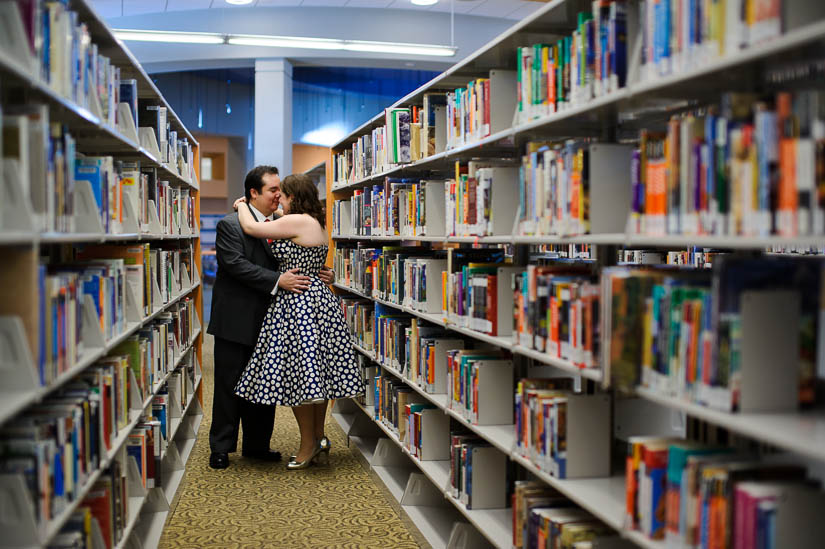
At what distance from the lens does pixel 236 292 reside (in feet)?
15.8

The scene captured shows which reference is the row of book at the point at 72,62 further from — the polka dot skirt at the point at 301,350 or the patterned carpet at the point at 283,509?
the patterned carpet at the point at 283,509

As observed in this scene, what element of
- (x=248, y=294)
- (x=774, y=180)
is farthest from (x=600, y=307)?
(x=248, y=294)

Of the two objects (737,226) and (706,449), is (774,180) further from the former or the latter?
(706,449)

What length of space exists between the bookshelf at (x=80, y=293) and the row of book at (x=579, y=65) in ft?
4.64

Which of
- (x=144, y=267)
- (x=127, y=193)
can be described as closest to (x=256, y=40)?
(x=144, y=267)

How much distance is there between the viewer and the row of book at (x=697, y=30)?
157 cm

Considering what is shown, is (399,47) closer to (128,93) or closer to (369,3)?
(369,3)

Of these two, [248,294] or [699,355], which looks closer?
[699,355]

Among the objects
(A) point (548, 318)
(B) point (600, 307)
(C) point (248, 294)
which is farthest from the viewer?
(C) point (248, 294)

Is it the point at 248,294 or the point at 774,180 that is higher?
the point at 774,180

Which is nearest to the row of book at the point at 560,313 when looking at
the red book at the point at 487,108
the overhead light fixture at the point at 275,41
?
the red book at the point at 487,108

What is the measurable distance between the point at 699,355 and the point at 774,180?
42cm

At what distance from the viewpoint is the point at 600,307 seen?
221 cm

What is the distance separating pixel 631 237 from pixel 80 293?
1.64 m
